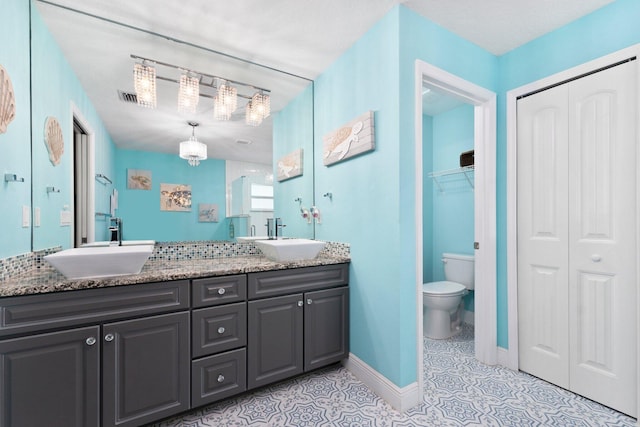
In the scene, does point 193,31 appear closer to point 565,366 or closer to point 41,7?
point 41,7

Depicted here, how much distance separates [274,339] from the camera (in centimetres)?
176

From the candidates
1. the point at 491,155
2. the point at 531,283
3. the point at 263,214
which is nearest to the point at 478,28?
the point at 491,155

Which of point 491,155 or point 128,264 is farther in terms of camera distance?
point 491,155

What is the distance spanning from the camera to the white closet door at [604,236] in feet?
5.01

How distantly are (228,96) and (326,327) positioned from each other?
1817 millimetres

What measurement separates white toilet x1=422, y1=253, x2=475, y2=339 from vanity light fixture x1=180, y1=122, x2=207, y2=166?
2144 mm

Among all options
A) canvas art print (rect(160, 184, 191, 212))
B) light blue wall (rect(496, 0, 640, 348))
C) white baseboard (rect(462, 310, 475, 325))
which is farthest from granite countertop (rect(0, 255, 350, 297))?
white baseboard (rect(462, 310, 475, 325))

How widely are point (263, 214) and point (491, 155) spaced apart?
5.84 feet

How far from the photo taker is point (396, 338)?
1.66 meters

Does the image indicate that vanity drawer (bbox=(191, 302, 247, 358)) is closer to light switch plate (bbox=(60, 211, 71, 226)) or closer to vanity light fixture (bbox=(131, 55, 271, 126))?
light switch plate (bbox=(60, 211, 71, 226))

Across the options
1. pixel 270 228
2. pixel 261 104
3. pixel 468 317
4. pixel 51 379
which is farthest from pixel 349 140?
pixel 468 317

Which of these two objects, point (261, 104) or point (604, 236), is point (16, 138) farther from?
point (604, 236)

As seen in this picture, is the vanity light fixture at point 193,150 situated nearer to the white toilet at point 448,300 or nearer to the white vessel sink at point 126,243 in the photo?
the white vessel sink at point 126,243

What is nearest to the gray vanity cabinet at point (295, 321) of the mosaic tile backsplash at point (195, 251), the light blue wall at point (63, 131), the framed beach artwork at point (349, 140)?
the mosaic tile backsplash at point (195, 251)
